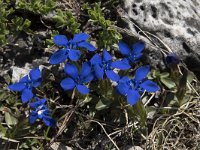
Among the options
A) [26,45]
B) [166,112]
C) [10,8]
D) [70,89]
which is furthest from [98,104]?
[10,8]

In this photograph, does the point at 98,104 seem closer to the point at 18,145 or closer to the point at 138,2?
the point at 18,145

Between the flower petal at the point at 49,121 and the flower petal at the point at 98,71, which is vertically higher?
the flower petal at the point at 98,71

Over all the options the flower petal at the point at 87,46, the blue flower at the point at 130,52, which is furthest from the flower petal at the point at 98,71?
the blue flower at the point at 130,52

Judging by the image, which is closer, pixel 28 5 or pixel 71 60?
pixel 71 60

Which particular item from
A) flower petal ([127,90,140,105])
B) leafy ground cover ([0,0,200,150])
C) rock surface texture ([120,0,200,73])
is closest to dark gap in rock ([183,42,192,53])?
rock surface texture ([120,0,200,73])

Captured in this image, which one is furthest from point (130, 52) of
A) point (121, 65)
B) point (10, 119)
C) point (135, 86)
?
point (10, 119)

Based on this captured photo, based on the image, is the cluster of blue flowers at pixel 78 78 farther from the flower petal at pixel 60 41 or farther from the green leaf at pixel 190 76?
the green leaf at pixel 190 76
